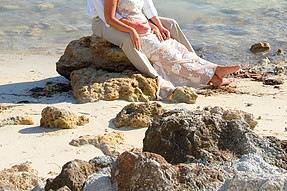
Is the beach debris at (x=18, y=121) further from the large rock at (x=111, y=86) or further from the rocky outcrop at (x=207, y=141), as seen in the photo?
the rocky outcrop at (x=207, y=141)

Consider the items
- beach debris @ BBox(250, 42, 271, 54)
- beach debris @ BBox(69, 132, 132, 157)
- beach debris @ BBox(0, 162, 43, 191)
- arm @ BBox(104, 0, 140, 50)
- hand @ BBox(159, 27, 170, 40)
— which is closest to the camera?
beach debris @ BBox(0, 162, 43, 191)

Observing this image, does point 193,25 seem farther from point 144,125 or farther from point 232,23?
point 144,125

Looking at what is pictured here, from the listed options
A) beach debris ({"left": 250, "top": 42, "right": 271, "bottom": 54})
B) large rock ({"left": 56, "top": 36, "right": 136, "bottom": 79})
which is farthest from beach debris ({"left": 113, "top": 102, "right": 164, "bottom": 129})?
beach debris ({"left": 250, "top": 42, "right": 271, "bottom": 54})

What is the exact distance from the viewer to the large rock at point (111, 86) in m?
7.73

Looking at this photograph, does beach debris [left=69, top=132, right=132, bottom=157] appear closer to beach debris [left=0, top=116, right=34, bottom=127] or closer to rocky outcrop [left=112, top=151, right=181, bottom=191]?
beach debris [left=0, top=116, right=34, bottom=127]

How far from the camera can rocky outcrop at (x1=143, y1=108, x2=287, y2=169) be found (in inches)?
156

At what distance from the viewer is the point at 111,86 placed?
25.7 ft

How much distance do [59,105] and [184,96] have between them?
48.7 inches

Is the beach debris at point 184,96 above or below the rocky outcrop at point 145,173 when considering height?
below

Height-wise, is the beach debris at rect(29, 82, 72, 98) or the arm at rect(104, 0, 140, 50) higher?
the arm at rect(104, 0, 140, 50)

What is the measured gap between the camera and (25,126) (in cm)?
671

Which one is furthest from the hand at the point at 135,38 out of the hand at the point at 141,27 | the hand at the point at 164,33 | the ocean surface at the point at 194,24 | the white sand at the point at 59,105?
the ocean surface at the point at 194,24

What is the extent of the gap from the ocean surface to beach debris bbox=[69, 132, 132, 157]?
15.4 ft

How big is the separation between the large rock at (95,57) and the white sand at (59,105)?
1.51 ft
